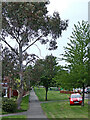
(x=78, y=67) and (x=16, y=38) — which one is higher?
(x=16, y=38)

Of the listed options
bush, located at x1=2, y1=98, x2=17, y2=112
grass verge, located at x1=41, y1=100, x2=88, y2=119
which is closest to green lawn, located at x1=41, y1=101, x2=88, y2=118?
grass verge, located at x1=41, y1=100, x2=88, y2=119

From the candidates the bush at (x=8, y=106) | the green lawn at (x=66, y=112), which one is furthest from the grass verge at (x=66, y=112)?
the bush at (x=8, y=106)

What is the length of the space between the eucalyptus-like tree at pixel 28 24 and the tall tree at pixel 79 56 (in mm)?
1852

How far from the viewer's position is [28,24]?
20.4 metres

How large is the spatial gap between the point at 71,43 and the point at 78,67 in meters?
3.21

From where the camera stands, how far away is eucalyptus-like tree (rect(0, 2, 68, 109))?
63.9ft

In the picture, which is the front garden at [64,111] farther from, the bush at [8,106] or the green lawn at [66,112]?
the bush at [8,106]

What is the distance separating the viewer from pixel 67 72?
2439 centimetres

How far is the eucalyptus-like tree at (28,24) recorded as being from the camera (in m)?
19.5

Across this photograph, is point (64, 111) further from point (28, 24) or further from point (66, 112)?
point (28, 24)

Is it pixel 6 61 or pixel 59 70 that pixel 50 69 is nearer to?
pixel 59 70

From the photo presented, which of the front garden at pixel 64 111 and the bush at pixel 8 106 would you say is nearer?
the front garden at pixel 64 111

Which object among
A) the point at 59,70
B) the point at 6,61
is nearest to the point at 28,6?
the point at 6,61

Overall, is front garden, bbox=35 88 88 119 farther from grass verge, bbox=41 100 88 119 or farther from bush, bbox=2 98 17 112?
bush, bbox=2 98 17 112
